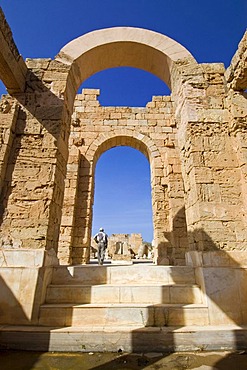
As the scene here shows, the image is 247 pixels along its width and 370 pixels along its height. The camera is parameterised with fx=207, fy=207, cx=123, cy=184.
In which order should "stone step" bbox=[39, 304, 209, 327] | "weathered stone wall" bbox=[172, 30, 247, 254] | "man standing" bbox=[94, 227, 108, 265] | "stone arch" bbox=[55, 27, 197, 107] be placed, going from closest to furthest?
"stone step" bbox=[39, 304, 209, 327]
"weathered stone wall" bbox=[172, 30, 247, 254]
"stone arch" bbox=[55, 27, 197, 107]
"man standing" bbox=[94, 227, 108, 265]

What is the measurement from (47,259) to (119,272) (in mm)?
1269

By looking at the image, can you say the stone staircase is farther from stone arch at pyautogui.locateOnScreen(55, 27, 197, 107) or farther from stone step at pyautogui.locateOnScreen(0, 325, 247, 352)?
stone arch at pyautogui.locateOnScreen(55, 27, 197, 107)

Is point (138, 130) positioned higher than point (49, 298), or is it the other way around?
point (138, 130)

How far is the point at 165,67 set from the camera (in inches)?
206

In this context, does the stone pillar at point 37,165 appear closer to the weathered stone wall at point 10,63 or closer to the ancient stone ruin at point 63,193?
the ancient stone ruin at point 63,193

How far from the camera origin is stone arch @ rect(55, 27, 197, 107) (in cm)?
479

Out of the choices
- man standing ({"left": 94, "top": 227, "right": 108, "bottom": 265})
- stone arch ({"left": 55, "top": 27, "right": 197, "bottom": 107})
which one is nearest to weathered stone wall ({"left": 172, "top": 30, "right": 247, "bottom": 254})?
stone arch ({"left": 55, "top": 27, "right": 197, "bottom": 107})

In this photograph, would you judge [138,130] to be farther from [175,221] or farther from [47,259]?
[47,259]

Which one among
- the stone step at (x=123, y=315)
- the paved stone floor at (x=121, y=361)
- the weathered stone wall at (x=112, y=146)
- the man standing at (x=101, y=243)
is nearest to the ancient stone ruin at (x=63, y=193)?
the stone step at (x=123, y=315)

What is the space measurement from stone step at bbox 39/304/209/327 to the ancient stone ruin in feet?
0.04

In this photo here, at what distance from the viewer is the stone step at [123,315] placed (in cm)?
293

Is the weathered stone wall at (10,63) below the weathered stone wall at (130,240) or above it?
above

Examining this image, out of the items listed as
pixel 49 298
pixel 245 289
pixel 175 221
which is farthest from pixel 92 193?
pixel 245 289

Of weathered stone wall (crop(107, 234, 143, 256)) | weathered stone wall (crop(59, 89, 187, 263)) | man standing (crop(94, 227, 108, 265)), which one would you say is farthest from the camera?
weathered stone wall (crop(107, 234, 143, 256))
